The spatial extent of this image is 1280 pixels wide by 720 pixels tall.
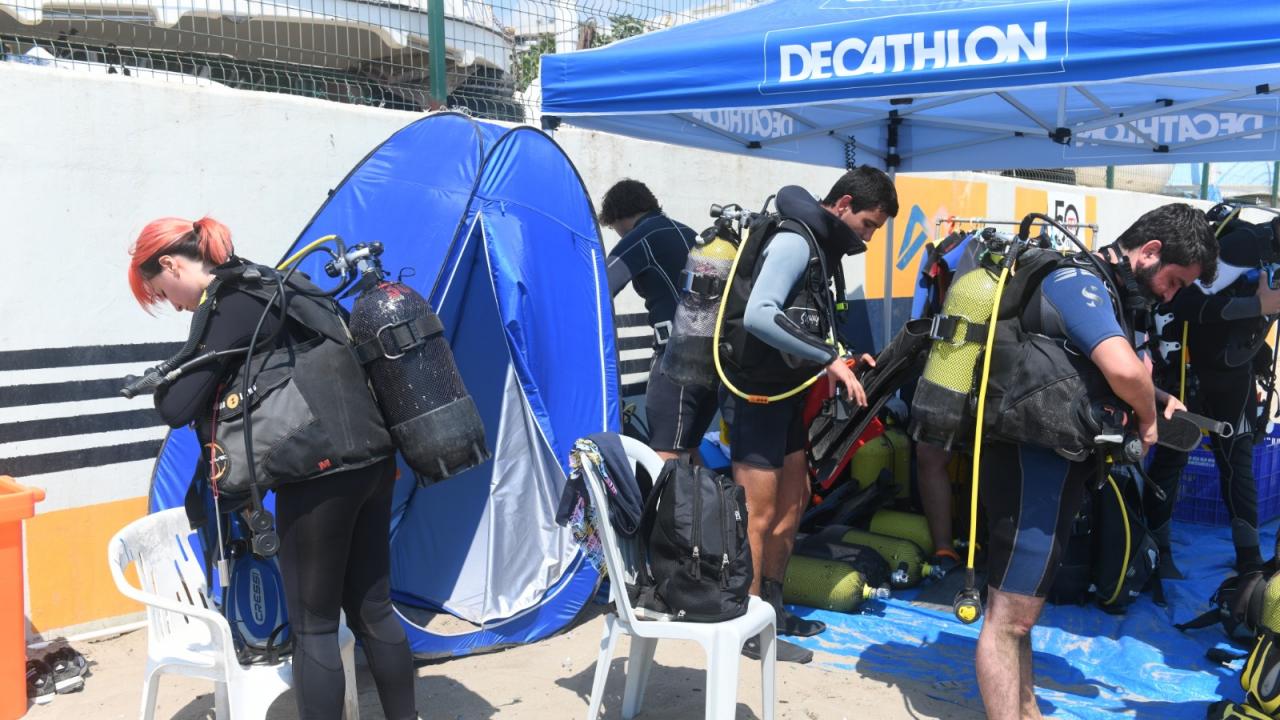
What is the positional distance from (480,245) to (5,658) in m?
2.02

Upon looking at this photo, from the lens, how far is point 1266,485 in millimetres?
5461

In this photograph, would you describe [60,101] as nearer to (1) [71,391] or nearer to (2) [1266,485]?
(1) [71,391]

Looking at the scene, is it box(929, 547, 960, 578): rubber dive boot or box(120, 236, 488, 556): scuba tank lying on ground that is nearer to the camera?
box(120, 236, 488, 556): scuba tank lying on ground

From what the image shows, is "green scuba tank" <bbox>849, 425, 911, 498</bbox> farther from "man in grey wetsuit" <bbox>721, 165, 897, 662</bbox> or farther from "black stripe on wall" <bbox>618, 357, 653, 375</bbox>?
"black stripe on wall" <bbox>618, 357, 653, 375</bbox>

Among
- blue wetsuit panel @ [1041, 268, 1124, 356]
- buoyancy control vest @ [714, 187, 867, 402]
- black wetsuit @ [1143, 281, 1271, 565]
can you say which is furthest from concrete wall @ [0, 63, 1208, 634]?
black wetsuit @ [1143, 281, 1271, 565]

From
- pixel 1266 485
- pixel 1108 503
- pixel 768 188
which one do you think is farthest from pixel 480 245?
pixel 1266 485

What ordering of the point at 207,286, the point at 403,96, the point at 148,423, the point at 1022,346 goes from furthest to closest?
the point at 403,96
the point at 148,423
the point at 1022,346
the point at 207,286

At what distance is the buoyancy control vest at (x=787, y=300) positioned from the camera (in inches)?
142

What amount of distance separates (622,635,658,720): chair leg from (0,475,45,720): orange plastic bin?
1.79m

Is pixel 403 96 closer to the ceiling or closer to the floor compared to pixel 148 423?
closer to the ceiling

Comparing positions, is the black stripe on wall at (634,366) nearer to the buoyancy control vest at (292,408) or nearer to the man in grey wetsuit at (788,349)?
the man in grey wetsuit at (788,349)

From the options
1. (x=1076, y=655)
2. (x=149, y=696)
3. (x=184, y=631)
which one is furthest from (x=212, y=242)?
(x=1076, y=655)

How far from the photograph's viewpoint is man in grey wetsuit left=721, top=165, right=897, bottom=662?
3453 mm

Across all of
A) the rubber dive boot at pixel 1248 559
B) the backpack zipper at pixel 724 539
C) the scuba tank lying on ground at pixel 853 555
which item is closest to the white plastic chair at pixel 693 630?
the backpack zipper at pixel 724 539
